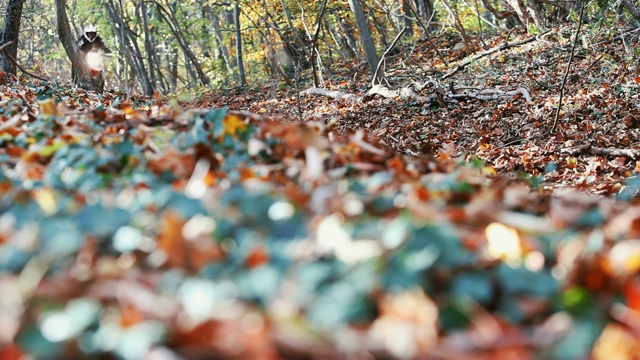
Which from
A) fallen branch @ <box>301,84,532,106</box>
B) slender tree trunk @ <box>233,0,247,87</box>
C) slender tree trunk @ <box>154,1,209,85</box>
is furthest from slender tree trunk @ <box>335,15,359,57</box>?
fallen branch @ <box>301,84,532,106</box>

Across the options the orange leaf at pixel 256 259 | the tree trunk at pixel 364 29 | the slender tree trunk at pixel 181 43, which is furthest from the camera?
the slender tree trunk at pixel 181 43

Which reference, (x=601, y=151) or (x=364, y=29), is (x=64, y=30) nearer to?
(x=364, y=29)

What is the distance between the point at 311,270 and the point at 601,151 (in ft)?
17.8

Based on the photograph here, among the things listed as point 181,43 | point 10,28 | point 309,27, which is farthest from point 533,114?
point 181,43

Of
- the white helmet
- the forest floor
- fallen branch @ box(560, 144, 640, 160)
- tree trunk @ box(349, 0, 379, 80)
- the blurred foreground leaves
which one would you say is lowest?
fallen branch @ box(560, 144, 640, 160)

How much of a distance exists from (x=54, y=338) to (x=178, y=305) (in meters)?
0.23

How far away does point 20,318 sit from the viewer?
1114 mm

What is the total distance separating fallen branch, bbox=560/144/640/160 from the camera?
17.8 feet

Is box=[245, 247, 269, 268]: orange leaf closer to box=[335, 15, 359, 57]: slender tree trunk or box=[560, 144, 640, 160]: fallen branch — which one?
box=[560, 144, 640, 160]: fallen branch

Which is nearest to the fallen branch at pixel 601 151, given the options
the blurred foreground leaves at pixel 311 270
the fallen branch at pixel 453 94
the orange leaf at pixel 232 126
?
the fallen branch at pixel 453 94

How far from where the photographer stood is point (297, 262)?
1271 millimetres

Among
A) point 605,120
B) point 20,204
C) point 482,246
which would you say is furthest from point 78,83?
point 482,246

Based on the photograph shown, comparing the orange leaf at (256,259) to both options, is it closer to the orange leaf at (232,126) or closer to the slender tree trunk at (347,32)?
the orange leaf at (232,126)

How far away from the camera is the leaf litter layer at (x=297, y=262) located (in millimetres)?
1067
